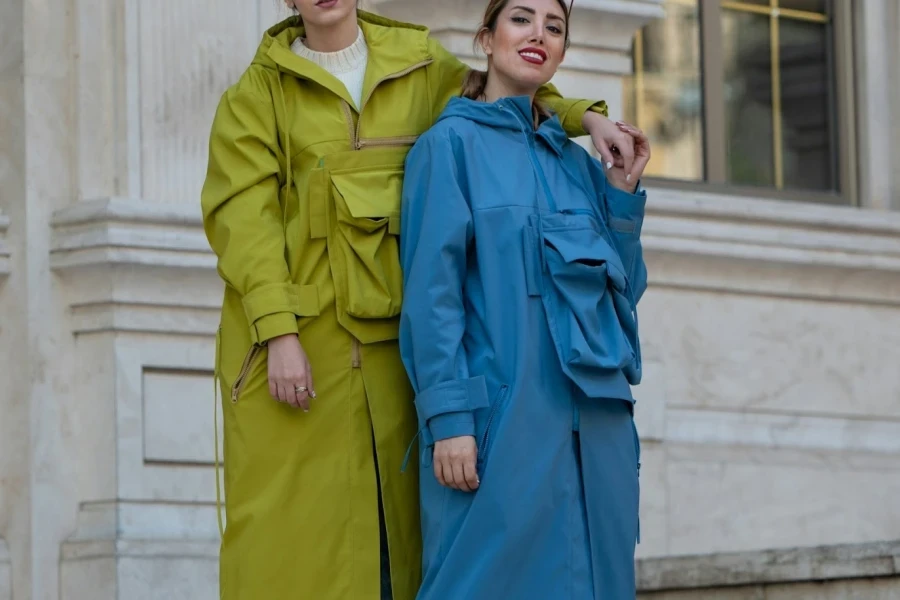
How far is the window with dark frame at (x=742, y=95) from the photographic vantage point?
8273 mm

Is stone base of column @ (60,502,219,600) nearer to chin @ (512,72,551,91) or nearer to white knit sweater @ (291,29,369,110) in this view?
white knit sweater @ (291,29,369,110)

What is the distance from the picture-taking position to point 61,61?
6570 mm

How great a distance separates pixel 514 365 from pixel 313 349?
0.44m

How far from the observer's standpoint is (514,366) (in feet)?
13.8

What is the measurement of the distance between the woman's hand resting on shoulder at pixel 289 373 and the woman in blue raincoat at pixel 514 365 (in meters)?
0.20

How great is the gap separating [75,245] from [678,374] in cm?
235

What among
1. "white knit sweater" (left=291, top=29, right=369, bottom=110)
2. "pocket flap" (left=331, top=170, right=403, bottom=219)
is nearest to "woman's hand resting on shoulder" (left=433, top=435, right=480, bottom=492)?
"pocket flap" (left=331, top=170, right=403, bottom=219)

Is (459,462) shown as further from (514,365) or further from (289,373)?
(289,373)

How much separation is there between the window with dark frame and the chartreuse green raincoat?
3863 mm

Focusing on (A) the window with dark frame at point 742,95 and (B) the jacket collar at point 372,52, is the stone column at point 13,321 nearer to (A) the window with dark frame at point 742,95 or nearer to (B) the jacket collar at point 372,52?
(B) the jacket collar at point 372,52

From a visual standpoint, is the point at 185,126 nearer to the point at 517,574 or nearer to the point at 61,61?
the point at 61,61

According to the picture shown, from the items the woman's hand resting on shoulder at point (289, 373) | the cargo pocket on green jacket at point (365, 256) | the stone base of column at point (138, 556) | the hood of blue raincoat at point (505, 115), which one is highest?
the hood of blue raincoat at point (505, 115)

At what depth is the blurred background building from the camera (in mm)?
→ 6363

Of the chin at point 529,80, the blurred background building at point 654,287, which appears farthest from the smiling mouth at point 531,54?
the blurred background building at point 654,287
